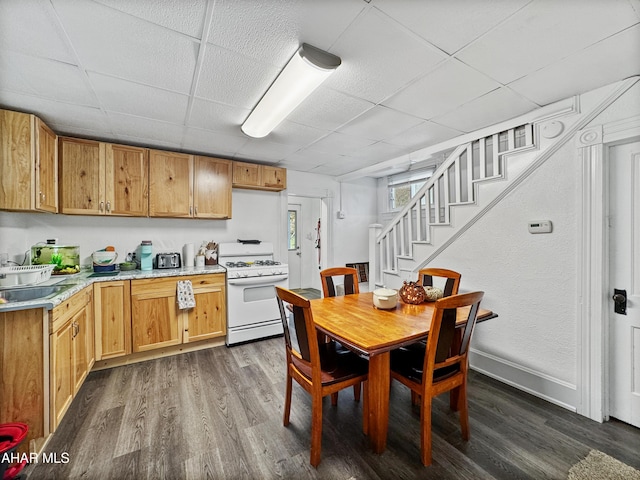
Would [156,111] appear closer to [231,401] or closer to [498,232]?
[231,401]

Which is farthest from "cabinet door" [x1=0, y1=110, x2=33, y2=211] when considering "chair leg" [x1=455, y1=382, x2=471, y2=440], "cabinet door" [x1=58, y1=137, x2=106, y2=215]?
"chair leg" [x1=455, y1=382, x2=471, y2=440]

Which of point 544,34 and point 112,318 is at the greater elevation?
point 544,34

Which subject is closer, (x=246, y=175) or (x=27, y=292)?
(x=27, y=292)

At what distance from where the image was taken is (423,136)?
2922mm

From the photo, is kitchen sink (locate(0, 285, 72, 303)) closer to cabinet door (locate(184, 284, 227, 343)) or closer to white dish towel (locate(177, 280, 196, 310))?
white dish towel (locate(177, 280, 196, 310))

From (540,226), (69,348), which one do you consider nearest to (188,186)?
(69,348)

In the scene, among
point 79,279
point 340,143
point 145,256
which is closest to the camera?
point 79,279

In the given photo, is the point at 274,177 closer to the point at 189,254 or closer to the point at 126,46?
Result: the point at 189,254

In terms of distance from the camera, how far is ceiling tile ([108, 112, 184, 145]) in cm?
246

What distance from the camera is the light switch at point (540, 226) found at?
2.19 meters

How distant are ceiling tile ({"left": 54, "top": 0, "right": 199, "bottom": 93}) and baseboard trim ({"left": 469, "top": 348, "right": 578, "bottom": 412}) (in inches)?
131

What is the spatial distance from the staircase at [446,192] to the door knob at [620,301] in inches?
46.2

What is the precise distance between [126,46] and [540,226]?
10.1 ft

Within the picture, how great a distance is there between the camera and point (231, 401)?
7.31 feet
